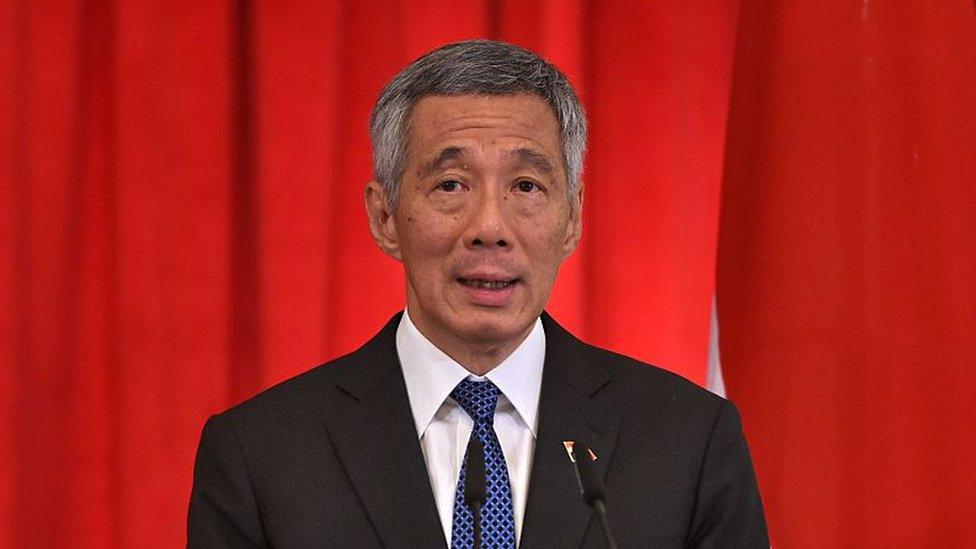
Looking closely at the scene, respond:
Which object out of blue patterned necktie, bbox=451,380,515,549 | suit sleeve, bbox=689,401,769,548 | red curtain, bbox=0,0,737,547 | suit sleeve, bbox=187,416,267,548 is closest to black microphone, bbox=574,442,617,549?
blue patterned necktie, bbox=451,380,515,549

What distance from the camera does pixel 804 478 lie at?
2.73 metres

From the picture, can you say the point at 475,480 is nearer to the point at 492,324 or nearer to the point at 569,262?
the point at 492,324

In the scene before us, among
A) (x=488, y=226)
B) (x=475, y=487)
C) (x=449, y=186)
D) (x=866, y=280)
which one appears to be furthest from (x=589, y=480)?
(x=866, y=280)

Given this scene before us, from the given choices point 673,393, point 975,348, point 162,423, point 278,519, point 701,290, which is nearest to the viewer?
point 278,519

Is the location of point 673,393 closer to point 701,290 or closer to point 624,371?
point 624,371

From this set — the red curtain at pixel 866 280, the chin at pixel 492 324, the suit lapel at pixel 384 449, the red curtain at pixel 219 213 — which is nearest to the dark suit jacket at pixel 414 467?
the suit lapel at pixel 384 449

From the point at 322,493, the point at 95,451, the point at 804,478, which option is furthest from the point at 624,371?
the point at 95,451

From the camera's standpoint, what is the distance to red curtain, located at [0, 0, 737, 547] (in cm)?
290

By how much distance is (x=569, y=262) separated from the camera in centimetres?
315

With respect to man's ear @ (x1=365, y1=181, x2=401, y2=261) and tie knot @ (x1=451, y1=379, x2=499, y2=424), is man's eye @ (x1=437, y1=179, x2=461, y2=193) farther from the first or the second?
tie knot @ (x1=451, y1=379, x2=499, y2=424)

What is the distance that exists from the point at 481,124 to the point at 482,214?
0.15 m

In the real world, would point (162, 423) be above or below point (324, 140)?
below

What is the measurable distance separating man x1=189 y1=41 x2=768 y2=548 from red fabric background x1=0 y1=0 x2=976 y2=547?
70 cm

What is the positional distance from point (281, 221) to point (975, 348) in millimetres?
1395
